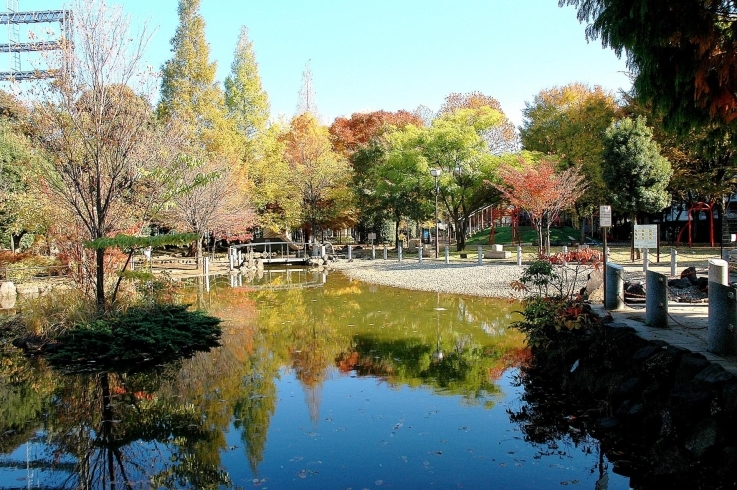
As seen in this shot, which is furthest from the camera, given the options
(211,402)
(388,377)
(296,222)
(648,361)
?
(296,222)

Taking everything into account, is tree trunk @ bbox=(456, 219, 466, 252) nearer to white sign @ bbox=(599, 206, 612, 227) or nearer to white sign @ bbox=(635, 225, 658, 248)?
white sign @ bbox=(635, 225, 658, 248)

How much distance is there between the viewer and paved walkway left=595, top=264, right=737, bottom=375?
5.87 metres

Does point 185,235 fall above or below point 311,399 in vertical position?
above

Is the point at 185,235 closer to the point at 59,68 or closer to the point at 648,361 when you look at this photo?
the point at 59,68

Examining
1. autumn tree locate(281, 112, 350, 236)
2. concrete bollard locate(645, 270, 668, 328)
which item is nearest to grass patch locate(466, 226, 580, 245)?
autumn tree locate(281, 112, 350, 236)

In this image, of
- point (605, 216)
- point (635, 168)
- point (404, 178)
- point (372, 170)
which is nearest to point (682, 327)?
point (605, 216)

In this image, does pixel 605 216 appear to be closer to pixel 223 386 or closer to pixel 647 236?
pixel 647 236

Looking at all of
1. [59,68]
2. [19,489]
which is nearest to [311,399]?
[19,489]

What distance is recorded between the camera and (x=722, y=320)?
5.93 metres

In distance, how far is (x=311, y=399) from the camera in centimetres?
781

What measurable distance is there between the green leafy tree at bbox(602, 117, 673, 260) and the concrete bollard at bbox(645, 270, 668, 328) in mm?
18826

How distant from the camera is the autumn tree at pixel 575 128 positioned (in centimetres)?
3659

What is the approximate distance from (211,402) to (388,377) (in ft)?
8.85

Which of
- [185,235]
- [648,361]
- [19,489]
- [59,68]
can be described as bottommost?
[19,489]
